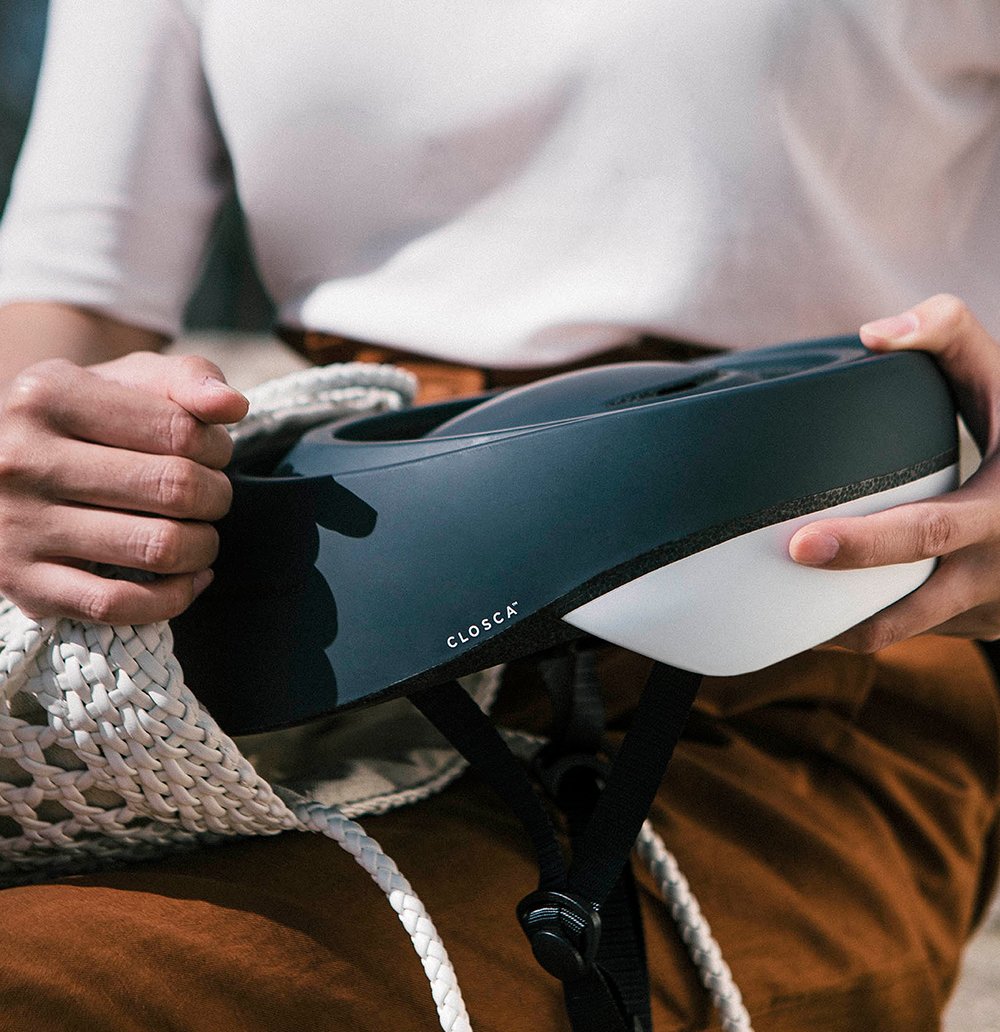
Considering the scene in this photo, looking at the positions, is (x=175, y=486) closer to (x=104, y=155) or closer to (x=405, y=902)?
(x=405, y=902)

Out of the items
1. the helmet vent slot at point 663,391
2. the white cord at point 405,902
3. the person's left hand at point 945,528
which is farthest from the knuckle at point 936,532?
the white cord at point 405,902

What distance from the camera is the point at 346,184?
0.74 meters

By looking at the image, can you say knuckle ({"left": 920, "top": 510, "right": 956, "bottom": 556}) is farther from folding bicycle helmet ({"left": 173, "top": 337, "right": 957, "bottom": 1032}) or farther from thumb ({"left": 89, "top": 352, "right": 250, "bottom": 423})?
thumb ({"left": 89, "top": 352, "right": 250, "bottom": 423})

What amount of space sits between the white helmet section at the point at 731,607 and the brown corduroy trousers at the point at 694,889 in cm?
15

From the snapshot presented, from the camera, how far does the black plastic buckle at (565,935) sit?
427 millimetres

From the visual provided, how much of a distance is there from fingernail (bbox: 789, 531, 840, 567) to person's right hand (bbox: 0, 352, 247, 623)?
216mm

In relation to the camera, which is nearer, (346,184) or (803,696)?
(803,696)

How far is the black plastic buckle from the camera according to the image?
43 centimetres

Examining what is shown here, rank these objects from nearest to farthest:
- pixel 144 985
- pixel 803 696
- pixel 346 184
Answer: pixel 144 985, pixel 803 696, pixel 346 184

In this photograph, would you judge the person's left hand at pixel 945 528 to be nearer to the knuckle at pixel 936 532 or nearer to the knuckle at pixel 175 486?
the knuckle at pixel 936 532

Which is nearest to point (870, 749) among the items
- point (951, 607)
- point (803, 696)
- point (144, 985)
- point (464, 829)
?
point (803, 696)

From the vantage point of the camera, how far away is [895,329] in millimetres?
511

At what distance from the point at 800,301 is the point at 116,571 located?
0.48 m

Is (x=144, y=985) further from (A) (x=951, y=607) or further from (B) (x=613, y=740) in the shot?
(A) (x=951, y=607)
